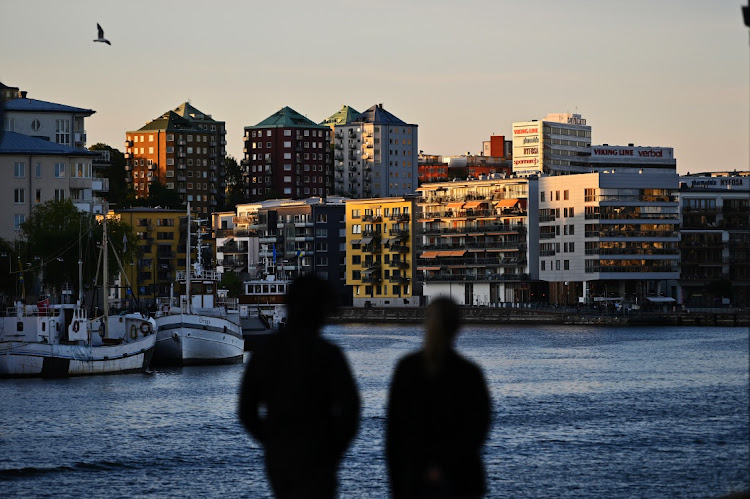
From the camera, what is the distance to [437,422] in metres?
9.59

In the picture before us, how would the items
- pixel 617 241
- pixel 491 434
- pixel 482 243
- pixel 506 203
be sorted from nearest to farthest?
1. pixel 491 434
2. pixel 617 241
3. pixel 506 203
4. pixel 482 243

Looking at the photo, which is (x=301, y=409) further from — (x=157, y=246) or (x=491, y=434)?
(x=157, y=246)

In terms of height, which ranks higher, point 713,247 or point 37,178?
point 37,178

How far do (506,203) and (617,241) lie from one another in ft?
56.0

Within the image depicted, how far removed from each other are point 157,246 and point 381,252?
96.5 ft

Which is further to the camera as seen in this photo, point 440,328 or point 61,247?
point 61,247

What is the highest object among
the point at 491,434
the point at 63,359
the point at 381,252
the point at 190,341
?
the point at 381,252

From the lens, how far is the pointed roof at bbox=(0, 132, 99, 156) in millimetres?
126438

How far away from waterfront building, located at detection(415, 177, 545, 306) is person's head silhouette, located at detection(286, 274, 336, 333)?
513ft

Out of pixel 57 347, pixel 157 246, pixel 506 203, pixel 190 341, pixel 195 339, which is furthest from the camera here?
pixel 157 246

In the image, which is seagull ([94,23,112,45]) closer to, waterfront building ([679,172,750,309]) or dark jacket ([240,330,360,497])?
dark jacket ([240,330,360,497])

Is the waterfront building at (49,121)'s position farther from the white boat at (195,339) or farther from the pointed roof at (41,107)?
the white boat at (195,339)

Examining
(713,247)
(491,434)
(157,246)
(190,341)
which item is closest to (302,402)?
(491,434)

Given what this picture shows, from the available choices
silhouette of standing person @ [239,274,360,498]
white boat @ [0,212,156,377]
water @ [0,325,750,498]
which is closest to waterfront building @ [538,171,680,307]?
water @ [0,325,750,498]
